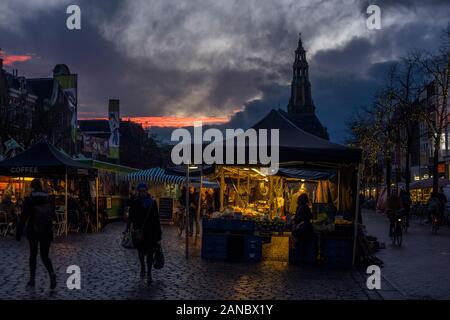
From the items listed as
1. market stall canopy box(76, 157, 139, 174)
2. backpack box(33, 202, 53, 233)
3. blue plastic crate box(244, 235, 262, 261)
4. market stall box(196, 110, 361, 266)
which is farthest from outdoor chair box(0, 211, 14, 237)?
backpack box(33, 202, 53, 233)

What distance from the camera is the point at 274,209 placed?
73.6 feet

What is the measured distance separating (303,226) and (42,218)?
6484 millimetres

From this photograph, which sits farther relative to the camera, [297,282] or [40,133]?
[40,133]

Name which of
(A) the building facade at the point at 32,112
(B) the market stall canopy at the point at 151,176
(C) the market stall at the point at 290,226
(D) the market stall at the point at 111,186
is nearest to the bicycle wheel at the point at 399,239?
(C) the market stall at the point at 290,226

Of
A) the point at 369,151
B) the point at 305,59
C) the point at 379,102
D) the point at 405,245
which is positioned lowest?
the point at 405,245

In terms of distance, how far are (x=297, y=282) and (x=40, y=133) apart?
123ft

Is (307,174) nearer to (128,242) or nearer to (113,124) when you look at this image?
(128,242)

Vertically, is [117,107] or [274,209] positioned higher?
[117,107]

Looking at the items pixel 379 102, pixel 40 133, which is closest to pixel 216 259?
pixel 40 133

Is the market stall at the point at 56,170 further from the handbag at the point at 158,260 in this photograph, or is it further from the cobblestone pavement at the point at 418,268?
the handbag at the point at 158,260

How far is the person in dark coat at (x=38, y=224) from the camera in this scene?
10500 millimetres

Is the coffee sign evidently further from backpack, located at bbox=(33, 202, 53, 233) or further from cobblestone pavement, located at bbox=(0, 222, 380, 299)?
backpack, located at bbox=(33, 202, 53, 233)

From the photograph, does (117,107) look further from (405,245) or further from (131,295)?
(131,295)

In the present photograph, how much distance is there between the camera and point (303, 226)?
1494cm
